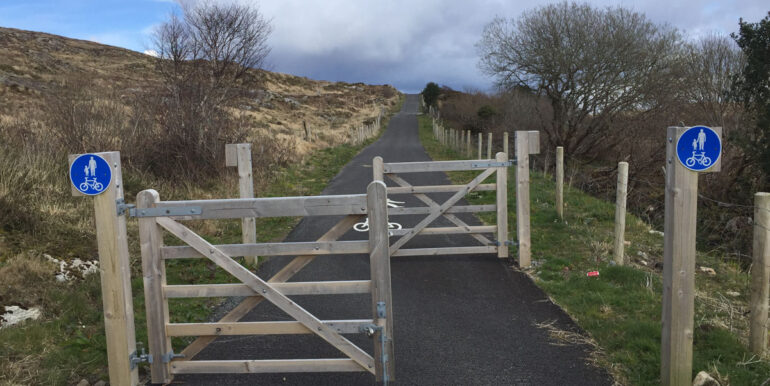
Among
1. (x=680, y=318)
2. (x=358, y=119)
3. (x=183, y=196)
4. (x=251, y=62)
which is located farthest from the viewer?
(x=358, y=119)

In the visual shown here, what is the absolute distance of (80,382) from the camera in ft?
13.7

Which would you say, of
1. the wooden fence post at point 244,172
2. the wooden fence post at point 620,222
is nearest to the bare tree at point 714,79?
the wooden fence post at point 620,222

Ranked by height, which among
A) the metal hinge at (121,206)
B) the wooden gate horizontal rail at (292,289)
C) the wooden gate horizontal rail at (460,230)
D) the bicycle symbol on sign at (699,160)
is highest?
the bicycle symbol on sign at (699,160)

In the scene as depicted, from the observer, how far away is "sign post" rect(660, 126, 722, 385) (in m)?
3.63

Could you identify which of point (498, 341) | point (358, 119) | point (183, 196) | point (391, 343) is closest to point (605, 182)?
point (183, 196)

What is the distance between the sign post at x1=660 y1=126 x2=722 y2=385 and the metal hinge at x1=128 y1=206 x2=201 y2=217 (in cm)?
337

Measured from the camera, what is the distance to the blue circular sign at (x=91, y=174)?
3.81 meters

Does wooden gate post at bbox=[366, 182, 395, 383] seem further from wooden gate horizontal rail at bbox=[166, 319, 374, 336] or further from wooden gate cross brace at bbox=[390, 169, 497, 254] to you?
wooden gate cross brace at bbox=[390, 169, 497, 254]

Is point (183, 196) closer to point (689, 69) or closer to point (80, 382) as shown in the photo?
point (80, 382)

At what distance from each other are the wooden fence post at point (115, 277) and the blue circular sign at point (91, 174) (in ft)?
0.11

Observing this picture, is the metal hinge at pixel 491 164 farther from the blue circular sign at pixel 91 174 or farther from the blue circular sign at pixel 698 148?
the blue circular sign at pixel 91 174

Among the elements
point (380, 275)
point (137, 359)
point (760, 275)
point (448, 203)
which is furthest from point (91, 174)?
point (760, 275)

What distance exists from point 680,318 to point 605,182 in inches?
560

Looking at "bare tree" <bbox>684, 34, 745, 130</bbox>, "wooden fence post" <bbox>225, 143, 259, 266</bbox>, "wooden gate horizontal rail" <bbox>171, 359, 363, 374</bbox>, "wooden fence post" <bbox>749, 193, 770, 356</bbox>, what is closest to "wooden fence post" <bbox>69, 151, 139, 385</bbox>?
"wooden gate horizontal rail" <bbox>171, 359, 363, 374</bbox>
